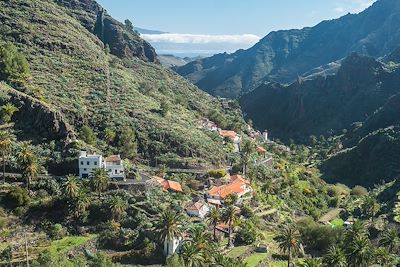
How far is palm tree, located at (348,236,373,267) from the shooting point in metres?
55.3

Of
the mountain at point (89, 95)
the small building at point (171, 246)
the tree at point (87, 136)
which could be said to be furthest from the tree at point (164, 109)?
the small building at point (171, 246)

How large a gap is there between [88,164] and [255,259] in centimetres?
2625

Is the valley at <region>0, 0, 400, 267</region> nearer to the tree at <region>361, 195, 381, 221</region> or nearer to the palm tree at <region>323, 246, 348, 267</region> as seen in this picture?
the palm tree at <region>323, 246, 348, 267</region>

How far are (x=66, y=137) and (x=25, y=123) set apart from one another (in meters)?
6.73

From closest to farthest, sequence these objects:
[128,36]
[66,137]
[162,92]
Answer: [66,137] < [162,92] < [128,36]

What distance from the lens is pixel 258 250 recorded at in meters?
64.7

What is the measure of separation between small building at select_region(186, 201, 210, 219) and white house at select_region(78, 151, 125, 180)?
10.7 metres

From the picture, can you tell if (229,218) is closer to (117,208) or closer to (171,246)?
(171,246)

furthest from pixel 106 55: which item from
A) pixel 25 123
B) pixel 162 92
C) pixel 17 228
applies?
pixel 17 228

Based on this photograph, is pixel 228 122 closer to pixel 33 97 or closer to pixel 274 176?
pixel 274 176

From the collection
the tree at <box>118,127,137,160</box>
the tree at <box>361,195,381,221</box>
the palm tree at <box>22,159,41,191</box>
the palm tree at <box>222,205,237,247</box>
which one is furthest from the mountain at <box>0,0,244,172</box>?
the tree at <box>361,195,381,221</box>

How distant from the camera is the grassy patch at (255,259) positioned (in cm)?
6068

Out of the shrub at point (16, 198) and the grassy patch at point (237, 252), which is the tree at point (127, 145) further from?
the grassy patch at point (237, 252)

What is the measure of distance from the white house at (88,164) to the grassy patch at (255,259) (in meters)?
23.8
